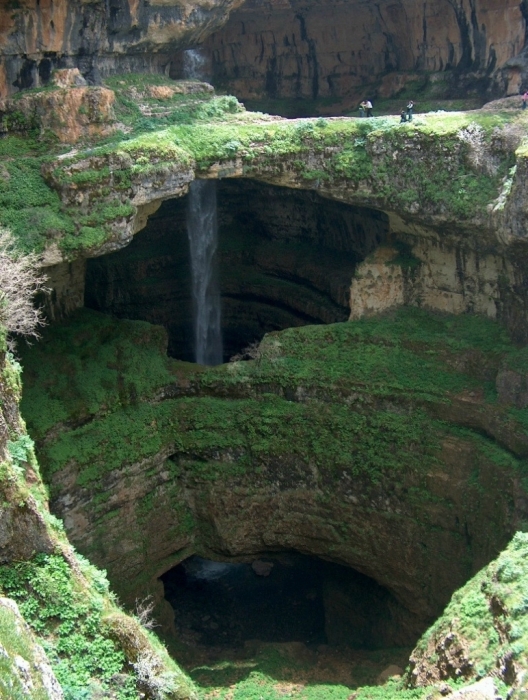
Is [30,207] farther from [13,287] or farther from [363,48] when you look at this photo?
[363,48]

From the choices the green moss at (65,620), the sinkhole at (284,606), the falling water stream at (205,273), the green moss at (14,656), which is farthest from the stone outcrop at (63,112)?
the sinkhole at (284,606)

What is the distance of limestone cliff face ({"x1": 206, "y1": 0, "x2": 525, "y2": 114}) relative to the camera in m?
26.1

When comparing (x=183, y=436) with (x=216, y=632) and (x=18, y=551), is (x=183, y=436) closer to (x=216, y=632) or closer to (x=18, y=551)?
(x=216, y=632)

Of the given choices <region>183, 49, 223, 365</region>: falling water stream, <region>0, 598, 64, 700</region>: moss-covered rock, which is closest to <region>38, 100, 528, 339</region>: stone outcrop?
<region>183, 49, 223, 365</region>: falling water stream

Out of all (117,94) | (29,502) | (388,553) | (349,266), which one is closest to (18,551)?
(29,502)

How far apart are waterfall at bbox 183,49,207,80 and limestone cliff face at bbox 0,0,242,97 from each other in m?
5.07

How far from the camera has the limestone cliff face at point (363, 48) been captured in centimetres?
2608

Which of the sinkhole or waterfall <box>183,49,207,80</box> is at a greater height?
waterfall <box>183,49,207,80</box>

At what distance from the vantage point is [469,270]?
2300cm

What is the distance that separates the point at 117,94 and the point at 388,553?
13831mm

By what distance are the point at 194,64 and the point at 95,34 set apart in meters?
9.54

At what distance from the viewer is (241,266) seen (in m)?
31.0

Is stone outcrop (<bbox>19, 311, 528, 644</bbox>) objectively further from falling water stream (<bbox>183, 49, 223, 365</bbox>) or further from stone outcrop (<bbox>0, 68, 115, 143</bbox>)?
falling water stream (<bbox>183, 49, 223, 365</bbox>)

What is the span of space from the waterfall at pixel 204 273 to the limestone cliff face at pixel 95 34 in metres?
5.51
